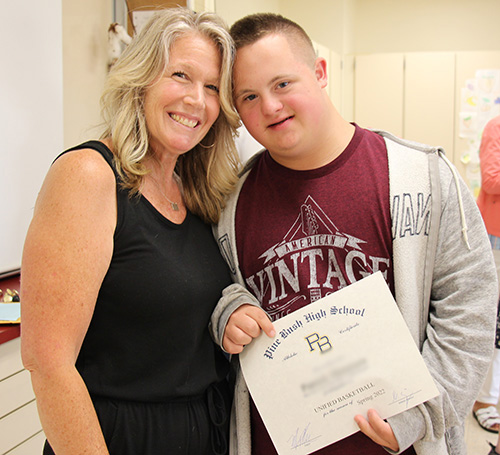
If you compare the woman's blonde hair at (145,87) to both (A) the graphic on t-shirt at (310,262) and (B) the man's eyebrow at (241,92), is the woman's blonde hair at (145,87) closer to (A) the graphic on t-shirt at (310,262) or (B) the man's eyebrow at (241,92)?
(B) the man's eyebrow at (241,92)

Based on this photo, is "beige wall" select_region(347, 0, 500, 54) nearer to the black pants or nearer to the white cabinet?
the white cabinet

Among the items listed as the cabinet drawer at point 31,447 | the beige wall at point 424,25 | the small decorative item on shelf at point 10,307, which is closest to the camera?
the small decorative item on shelf at point 10,307

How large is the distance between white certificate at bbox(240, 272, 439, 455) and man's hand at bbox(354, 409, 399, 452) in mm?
17

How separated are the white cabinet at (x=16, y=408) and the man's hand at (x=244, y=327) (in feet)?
2.65

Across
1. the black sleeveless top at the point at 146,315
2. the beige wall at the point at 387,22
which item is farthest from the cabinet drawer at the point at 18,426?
the beige wall at the point at 387,22

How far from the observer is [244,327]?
1083 millimetres

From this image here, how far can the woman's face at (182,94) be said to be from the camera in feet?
3.64

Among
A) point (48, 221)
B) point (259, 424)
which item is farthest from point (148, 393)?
point (48, 221)

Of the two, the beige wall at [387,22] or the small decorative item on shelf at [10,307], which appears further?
the beige wall at [387,22]

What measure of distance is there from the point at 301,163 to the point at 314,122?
0.11 m

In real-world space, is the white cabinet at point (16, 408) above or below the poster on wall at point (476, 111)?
below

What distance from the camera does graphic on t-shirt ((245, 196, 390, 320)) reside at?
3.66 ft

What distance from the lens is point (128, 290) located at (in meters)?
1.02
